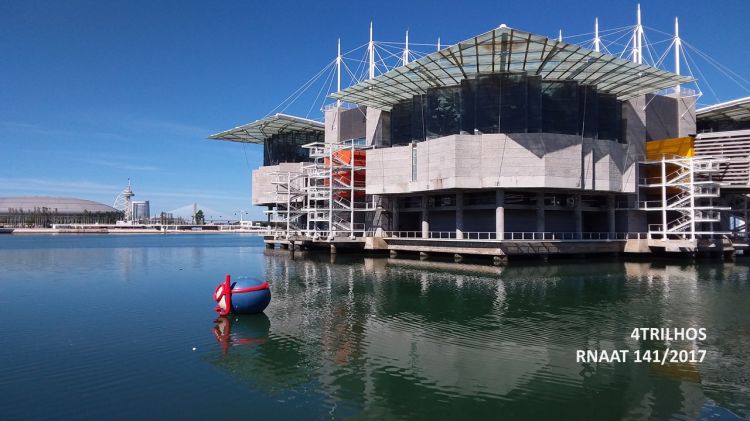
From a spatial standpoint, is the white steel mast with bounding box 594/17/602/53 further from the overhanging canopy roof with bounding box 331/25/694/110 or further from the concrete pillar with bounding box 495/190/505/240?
the concrete pillar with bounding box 495/190/505/240

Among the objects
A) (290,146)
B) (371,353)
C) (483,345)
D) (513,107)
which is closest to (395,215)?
(513,107)

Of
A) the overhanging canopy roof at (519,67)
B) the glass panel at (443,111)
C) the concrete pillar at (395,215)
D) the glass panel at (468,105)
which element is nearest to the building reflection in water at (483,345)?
the overhanging canopy roof at (519,67)

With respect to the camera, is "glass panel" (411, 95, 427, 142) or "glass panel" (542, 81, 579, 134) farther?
"glass panel" (411, 95, 427, 142)

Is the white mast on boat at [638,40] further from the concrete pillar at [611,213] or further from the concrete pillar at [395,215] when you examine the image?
the concrete pillar at [395,215]

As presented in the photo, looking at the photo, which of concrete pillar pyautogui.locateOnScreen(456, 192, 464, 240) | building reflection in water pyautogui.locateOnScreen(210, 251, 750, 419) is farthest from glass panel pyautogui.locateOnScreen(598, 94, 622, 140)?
building reflection in water pyautogui.locateOnScreen(210, 251, 750, 419)

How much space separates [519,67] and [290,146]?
5425cm

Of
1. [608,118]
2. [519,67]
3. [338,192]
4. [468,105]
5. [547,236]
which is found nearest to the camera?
[519,67]

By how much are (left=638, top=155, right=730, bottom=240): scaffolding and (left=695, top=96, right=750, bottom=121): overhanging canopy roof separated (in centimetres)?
1258

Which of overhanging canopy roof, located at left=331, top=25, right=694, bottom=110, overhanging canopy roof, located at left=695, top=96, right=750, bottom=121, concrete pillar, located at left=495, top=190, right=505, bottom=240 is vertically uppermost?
overhanging canopy roof, located at left=331, top=25, right=694, bottom=110

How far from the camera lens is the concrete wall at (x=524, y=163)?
57.1 metres

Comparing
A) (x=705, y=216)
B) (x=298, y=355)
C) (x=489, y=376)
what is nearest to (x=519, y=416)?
(x=489, y=376)

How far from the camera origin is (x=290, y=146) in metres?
99.8

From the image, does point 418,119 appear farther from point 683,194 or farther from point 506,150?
point 683,194

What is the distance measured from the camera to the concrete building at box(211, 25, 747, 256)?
56.6 m
